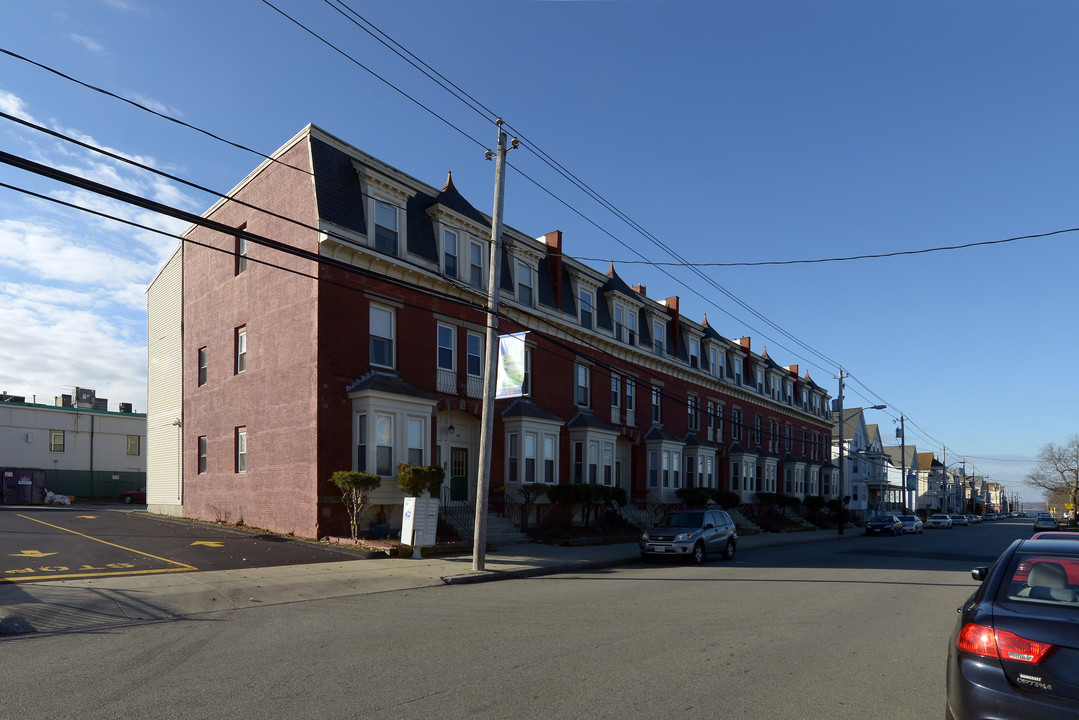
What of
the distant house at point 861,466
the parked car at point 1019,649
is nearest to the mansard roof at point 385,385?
the parked car at point 1019,649

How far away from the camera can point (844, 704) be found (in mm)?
6492

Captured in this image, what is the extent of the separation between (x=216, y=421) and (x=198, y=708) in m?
21.6

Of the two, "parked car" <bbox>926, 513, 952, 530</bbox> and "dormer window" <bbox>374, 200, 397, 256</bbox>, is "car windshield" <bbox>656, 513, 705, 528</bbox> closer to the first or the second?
"dormer window" <bbox>374, 200, 397, 256</bbox>

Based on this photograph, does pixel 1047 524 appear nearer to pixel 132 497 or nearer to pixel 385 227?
pixel 385 227

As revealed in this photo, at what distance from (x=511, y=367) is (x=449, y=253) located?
8.17 m

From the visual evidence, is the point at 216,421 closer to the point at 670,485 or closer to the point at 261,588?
the point at 261,588

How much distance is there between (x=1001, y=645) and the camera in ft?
15.4

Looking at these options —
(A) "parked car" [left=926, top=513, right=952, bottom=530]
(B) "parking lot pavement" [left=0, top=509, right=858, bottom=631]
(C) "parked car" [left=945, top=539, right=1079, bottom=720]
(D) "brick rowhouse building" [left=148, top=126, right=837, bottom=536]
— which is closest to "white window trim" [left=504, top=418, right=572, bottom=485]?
(D) "brick rowhouse building" [left=148, top=126, right=837, bottom=536]

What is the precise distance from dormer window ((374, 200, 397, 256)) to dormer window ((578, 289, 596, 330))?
10808 mm

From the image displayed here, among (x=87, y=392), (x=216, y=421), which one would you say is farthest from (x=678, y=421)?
(x=87, y=392)

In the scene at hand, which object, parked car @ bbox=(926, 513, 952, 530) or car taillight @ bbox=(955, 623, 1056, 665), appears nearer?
car taillight @ bbox=(955, 623, 1056, 665)

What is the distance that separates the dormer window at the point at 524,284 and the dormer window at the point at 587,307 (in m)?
3.73

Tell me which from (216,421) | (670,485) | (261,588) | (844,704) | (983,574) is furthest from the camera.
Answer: (670,485)

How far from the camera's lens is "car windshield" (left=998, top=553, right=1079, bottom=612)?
5.20 metres
